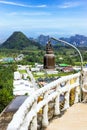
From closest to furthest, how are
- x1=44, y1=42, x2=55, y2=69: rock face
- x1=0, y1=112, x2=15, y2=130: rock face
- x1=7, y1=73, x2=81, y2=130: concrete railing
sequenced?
x1=7, y1=73, x2=81, y2=130: concrete railing
x1=0, y1=112, x2=15, y2=130: rock face
x1=44, y1=42, x2=55, y2=69: rock face

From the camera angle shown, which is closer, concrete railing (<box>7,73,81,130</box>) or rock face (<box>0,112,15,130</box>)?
concrete railing (<box>7,73,81,130</box>)

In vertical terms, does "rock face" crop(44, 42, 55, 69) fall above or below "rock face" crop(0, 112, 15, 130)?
above

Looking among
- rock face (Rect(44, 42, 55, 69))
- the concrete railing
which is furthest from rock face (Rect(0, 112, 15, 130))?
rock face (Rect(44, 42, 55, 69))

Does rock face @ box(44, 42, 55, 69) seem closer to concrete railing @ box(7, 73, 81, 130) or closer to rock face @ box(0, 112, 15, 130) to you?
concrete railing @ box(7, 73, 81, 130)

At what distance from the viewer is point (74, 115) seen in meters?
6.68

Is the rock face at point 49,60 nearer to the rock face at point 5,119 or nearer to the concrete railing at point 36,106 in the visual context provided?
the concrete railing at point 36,106

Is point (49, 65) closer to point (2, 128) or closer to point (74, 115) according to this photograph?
point (74, 115)

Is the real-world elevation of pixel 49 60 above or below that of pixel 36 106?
above

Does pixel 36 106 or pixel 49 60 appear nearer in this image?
pixel 36 106

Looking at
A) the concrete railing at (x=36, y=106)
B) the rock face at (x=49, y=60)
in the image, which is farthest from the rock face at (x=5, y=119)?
the rock face at (x=49, y=60)

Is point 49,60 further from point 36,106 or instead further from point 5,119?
point 5,119

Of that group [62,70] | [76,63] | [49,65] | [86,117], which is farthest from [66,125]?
[76,63]

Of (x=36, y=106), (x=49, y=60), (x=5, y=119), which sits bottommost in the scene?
(x=5, y=119)

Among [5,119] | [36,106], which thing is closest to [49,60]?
[36,106]
